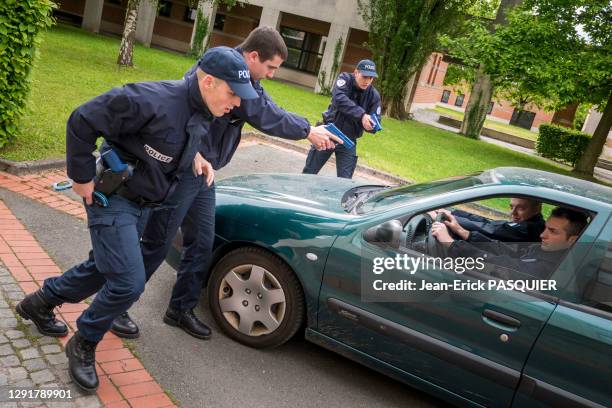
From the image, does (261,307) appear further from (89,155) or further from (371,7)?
(371,7)

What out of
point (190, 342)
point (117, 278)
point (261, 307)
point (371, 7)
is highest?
point (371, 7)

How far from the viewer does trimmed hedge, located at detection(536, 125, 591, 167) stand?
72.8 ft

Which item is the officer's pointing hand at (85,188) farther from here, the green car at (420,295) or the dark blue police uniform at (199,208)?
the green car at (420,295)

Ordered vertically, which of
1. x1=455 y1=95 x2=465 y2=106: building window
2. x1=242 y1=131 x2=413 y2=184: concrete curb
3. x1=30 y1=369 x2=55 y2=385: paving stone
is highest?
x1=455 y1=95 x2=465 y2=106: building window

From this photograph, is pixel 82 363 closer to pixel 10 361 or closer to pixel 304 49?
pixel 10 361

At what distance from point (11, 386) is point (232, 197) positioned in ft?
5.78

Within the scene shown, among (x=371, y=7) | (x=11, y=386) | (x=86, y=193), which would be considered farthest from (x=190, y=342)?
(x=371, y=7)

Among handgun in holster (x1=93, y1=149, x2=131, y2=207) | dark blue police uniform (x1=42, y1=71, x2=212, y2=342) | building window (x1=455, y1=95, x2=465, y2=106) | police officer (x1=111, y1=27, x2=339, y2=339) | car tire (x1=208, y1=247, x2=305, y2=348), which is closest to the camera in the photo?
dark blue police uniform (x1=42, y1=71, x2=212, y2=342)

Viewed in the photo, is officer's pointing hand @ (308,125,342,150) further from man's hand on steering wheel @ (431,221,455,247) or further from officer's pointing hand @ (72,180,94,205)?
officer's pointing hand @ (72,180,94,205)

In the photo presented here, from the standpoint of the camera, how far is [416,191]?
362 cm

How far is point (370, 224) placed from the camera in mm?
3266

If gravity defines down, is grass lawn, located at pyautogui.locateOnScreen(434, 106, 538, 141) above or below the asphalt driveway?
above

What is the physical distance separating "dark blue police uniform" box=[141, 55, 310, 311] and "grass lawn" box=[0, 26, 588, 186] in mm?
3353

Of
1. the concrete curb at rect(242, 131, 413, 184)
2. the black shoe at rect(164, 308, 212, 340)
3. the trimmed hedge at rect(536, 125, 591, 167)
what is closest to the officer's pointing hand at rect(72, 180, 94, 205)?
the black shoe at rect(164, 308, 212, 340)
